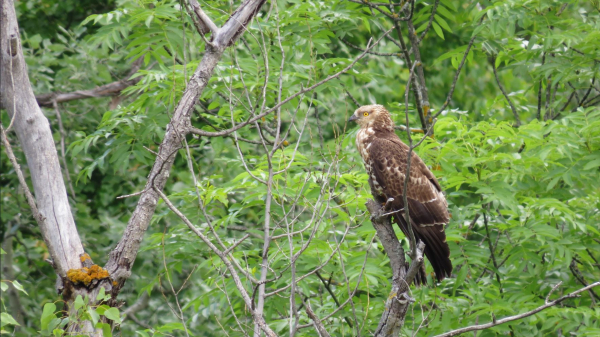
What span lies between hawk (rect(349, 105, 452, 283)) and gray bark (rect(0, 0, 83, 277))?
1.91 meters

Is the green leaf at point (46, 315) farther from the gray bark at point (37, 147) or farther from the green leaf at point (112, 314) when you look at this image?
the gray bark at point (37, 147)

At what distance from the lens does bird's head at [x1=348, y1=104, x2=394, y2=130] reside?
537 cm

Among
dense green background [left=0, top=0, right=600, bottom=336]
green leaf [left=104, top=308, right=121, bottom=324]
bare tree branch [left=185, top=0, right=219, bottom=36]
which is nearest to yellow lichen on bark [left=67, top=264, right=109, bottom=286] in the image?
dense green background [left=0, top=0, right=600, bottom=336]

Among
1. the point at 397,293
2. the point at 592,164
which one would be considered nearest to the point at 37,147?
the point at 397,293

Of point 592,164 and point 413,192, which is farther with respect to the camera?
point 413,192

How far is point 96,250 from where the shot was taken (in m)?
7.75

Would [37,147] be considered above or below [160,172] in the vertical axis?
above

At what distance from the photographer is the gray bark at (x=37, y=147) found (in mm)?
3801

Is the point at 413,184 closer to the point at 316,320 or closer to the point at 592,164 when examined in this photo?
the point at 592,164

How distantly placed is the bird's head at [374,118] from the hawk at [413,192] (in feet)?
0.61

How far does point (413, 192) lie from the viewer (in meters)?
4.72

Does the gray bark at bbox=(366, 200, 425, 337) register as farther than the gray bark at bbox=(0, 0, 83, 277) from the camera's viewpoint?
No

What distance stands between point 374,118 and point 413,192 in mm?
889

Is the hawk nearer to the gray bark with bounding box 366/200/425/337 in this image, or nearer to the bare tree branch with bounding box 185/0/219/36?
the gray bark with bounding box 366/200/425/337
